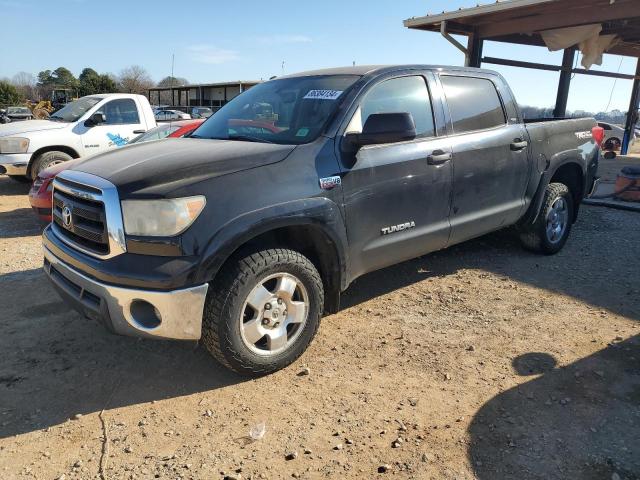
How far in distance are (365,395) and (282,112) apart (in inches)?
83.8

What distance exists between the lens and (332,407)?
2.95 meters

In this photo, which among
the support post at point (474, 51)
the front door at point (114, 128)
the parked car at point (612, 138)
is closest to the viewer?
the front door at point (114, 128)

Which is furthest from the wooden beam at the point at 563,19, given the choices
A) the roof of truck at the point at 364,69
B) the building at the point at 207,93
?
the building at the point at 207,93

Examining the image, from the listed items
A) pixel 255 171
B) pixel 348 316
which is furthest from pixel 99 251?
pixel 348 316

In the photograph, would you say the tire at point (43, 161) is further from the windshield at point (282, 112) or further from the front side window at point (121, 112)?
the windshield at point (282, 112)

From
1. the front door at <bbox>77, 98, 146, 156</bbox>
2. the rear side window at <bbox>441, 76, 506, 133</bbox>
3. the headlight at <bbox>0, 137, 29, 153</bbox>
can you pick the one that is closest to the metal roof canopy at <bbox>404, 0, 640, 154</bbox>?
the rear side window at <bbox>441, 76, 506, 133</bbox>

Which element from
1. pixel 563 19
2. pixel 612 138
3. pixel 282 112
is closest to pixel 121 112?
pixel 282 112

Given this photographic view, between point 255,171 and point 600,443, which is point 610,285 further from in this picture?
point 255,171

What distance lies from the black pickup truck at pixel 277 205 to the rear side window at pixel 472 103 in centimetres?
2

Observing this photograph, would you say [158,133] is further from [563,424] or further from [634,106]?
[634,106]

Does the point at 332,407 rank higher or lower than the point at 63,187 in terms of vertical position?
lower

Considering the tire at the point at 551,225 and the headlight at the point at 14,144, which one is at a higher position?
the headlight at the point at 14,144

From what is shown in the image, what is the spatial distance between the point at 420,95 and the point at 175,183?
219cm

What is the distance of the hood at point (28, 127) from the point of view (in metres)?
8.84
